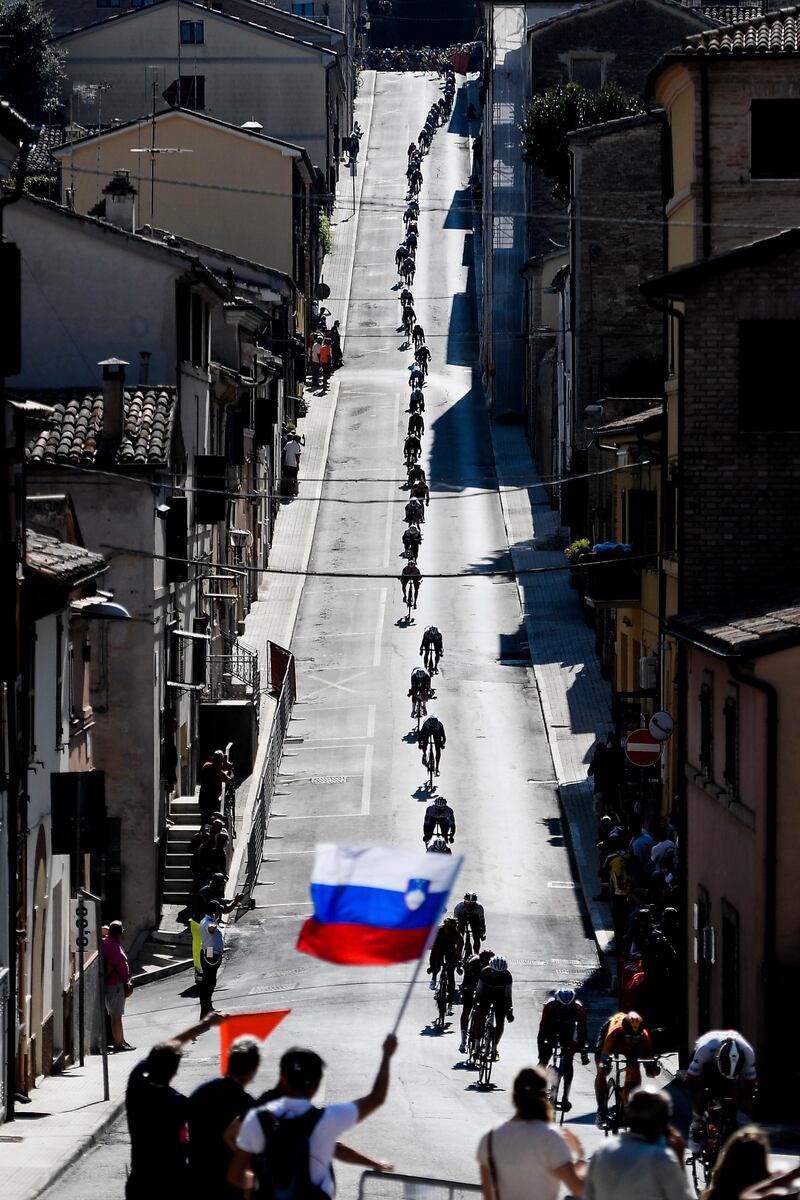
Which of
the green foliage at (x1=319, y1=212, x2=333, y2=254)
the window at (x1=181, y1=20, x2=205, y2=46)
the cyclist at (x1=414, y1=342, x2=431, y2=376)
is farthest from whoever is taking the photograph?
the green foliage at (x1=319, y1=212, x2=333, y2=254)

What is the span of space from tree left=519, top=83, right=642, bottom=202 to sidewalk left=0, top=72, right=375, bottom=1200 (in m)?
11.8

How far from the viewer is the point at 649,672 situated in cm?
3644

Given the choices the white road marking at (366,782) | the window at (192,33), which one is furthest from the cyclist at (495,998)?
the window at (192,33)

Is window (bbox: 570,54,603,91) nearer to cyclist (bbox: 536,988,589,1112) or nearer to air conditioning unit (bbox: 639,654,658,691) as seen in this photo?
air conditioning unit (bbox: 639,654,658,691)

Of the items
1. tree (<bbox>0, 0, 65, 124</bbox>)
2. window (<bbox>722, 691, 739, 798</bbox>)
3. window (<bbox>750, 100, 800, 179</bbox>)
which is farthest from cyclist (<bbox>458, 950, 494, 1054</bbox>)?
tree (<bbox>0, 0, 65, 124</bbox>)

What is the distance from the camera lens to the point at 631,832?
3391 centimetres

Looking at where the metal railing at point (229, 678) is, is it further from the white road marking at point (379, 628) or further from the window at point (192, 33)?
the window at point (192, 33)

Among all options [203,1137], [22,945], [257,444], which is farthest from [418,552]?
[203,1137]

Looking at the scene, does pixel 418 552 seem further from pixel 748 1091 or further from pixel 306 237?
pixel 748 1091

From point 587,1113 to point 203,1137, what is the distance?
11.3 meters

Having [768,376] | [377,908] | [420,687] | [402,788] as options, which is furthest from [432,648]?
[377,908]

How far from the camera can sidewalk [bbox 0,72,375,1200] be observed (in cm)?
1764

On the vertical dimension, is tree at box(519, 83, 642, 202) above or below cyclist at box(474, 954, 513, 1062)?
above

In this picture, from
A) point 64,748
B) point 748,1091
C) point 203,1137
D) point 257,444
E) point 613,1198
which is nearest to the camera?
point 613,1198
